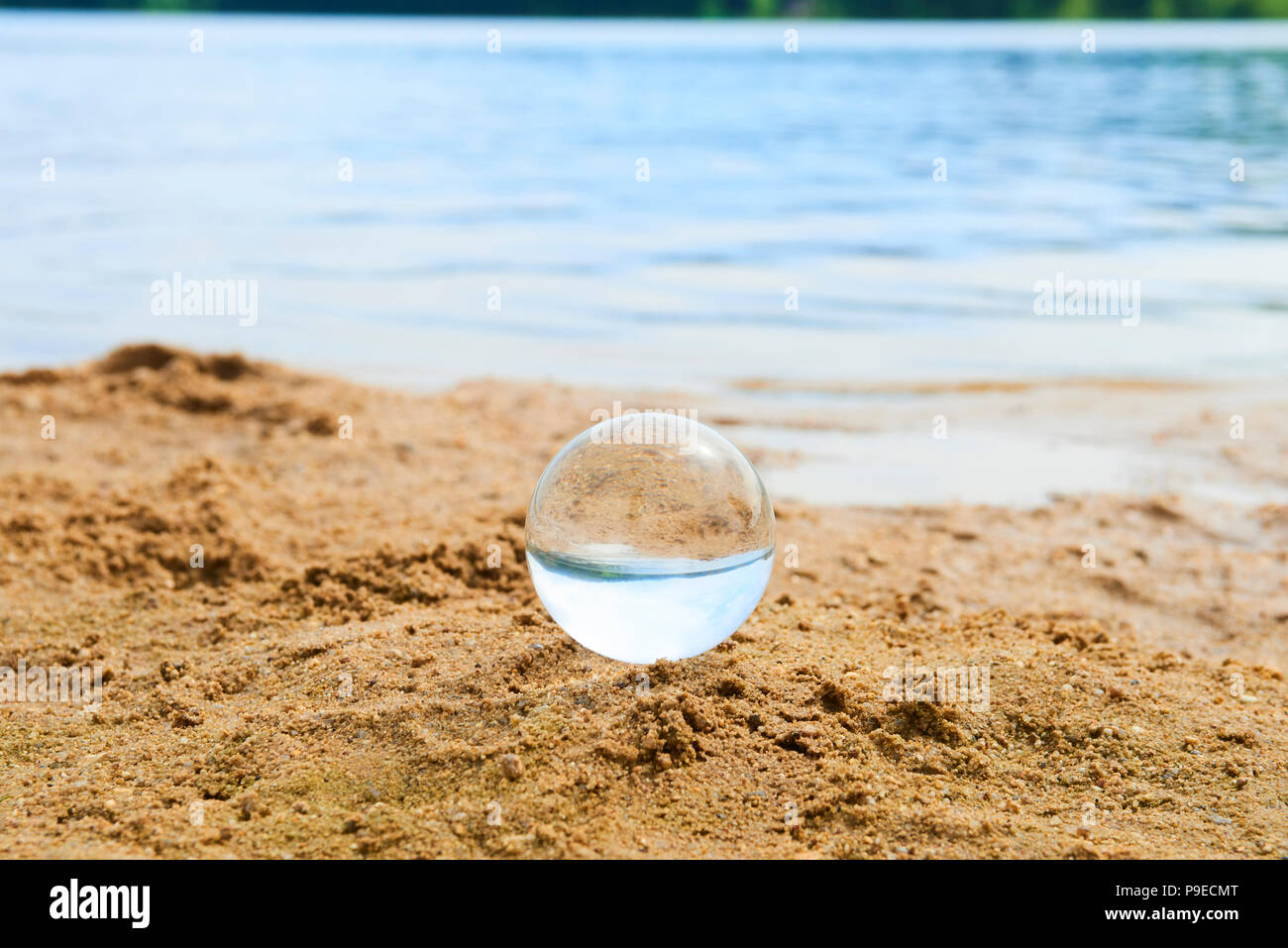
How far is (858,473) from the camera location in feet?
22.2

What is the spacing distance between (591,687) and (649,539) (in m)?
0.50

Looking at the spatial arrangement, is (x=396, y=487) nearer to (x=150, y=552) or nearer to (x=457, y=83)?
(x=150, y=552)

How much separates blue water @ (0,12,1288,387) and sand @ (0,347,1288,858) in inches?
145

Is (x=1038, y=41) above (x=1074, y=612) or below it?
above

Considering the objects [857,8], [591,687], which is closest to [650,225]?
[591,687]

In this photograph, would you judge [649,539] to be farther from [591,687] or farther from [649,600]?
[591,687]

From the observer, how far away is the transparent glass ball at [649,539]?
3.25 meters

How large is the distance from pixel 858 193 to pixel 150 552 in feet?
45.9

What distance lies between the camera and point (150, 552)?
16.0 feet

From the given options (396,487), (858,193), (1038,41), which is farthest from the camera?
(1038,41)

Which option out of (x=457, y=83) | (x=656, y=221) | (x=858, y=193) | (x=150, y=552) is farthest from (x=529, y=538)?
(x=457, y=83)
